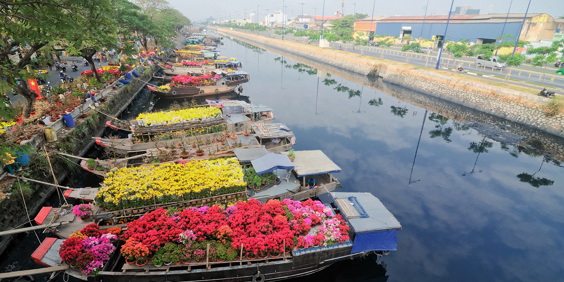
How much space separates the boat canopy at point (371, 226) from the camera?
12789 millimetres

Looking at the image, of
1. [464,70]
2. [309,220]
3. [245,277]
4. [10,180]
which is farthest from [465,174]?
[464,70]

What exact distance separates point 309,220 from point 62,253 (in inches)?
401

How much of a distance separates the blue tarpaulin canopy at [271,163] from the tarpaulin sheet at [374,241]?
603cm

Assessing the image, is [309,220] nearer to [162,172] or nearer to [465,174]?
[162,172]

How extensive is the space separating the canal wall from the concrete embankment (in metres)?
47.9

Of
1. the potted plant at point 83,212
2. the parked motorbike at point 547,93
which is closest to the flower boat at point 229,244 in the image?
the potted plant at point 83,212

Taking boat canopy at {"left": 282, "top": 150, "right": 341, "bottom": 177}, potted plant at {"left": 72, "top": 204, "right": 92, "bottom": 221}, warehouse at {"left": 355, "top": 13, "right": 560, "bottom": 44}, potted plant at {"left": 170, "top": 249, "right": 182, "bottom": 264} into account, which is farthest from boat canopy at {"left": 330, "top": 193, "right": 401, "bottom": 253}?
warehouse at {"left": 355, "top": 13, "right": 560, "bottom": 44}

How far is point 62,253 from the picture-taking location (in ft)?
34.1

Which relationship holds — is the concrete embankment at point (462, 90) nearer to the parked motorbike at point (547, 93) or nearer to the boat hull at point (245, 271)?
the parked motorbike at point (547, 93)

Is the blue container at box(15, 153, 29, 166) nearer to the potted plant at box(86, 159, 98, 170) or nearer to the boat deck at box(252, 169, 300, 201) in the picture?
the potted plant at box(86, 159, 98, 170)

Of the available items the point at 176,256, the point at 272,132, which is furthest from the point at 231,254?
the point at 272,132

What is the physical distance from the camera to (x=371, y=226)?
12.9 meters

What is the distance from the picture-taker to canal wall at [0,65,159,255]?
14469mm

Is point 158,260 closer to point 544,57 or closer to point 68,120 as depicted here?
point 68,120
